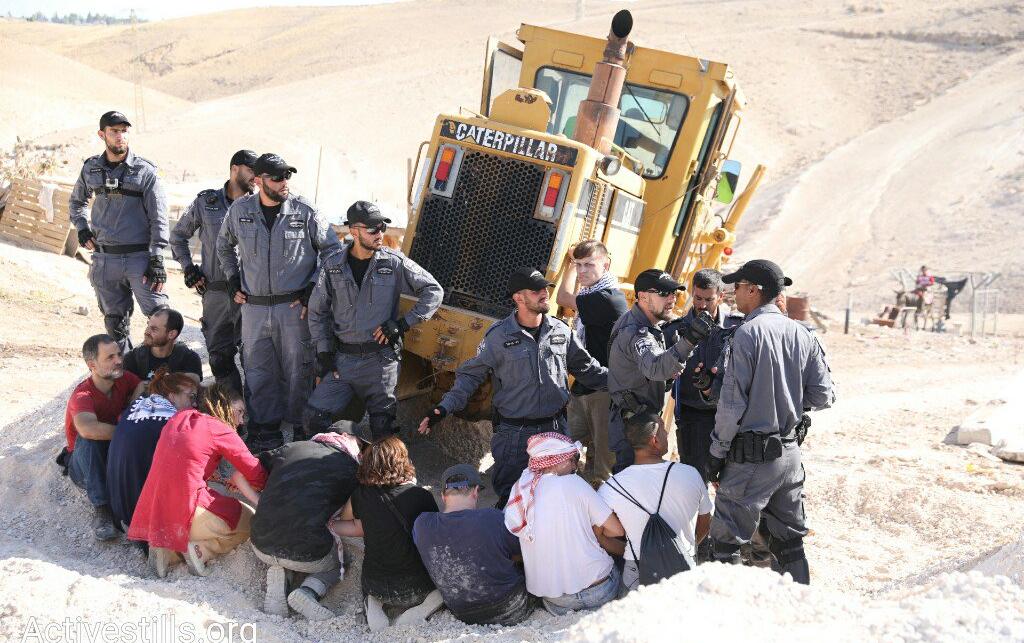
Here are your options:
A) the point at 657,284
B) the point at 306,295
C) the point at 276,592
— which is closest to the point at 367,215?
the point at 306,295

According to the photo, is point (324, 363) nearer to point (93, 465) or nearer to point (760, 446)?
point (93, 465)

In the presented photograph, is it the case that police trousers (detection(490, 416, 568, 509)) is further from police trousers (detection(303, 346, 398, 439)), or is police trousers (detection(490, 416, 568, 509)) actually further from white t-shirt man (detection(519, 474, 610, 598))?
white t-shirt man (detection(519, 474, 610, 598))

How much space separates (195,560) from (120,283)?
3.21 meters

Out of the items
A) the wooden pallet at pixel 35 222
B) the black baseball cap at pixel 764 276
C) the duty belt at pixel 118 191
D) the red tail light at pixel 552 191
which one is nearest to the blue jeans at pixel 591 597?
the black baseball cap at pixel 764 276

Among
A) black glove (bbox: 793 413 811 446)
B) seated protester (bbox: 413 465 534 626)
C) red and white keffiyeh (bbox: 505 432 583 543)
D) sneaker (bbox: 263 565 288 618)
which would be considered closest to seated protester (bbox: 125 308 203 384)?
sneaker (bbox: 263 565 288 618)

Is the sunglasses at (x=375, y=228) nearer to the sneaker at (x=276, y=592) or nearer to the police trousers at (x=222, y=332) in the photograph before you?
the police trousers at (x=222, y=332)

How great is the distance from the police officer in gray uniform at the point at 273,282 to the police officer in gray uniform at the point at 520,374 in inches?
49.5

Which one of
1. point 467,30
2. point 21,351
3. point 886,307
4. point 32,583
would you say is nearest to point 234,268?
point 32,583

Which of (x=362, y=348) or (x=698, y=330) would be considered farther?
(x=362, y=348)

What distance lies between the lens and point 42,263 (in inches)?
673

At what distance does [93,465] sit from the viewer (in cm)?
646

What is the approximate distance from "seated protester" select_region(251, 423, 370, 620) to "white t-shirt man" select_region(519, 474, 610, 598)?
44.9 inches

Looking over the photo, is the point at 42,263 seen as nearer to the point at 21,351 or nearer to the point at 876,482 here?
the point at 21,351

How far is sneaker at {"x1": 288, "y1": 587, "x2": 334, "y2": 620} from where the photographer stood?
560 cm
